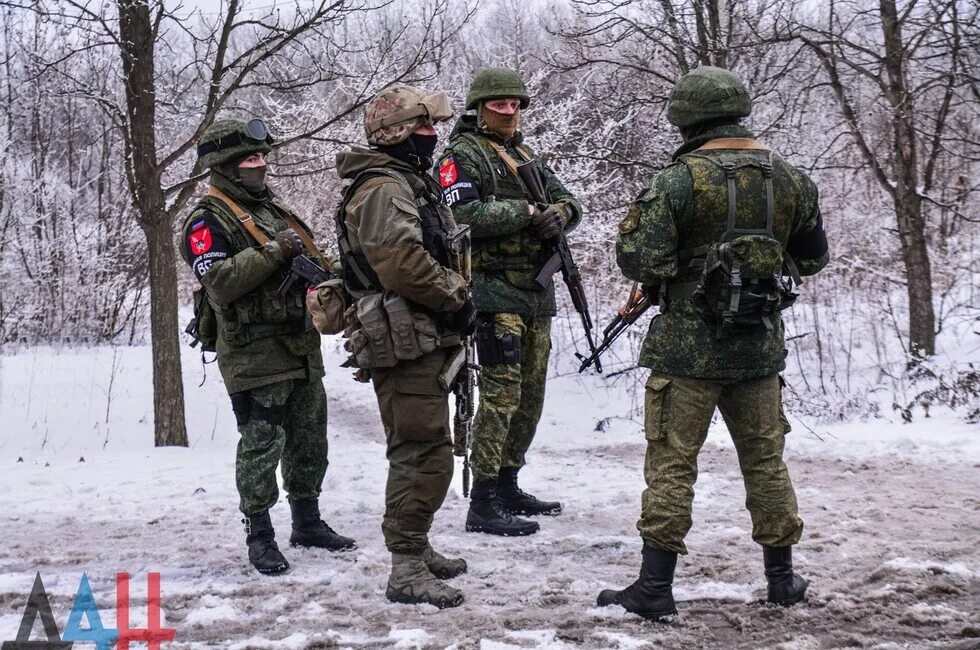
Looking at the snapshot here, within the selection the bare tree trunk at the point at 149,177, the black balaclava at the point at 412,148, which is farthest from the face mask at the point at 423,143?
the bare tree trunk at the point at 149,177

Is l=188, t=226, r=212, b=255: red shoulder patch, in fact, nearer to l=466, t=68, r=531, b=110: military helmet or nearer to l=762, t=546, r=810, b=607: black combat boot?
l=466, t=68, r=531, b=110: military helmet

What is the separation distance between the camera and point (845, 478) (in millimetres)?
5688

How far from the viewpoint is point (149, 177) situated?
7.28m

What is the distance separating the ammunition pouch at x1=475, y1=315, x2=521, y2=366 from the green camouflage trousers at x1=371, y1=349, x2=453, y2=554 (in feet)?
2.79

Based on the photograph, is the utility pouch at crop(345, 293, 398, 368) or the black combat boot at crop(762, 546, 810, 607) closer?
the black combat boot at crop(762, 546, 810, 607)

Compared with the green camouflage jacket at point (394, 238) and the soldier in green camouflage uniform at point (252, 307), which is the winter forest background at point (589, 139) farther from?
the green camouflage jacket at point (394, 238)

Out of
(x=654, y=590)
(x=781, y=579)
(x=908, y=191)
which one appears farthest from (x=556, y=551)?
(x=908, y=191)

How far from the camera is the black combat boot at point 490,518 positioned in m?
4.69

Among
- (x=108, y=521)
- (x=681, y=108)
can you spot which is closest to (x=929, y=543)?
(x=681, y=108)

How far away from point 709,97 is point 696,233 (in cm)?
52

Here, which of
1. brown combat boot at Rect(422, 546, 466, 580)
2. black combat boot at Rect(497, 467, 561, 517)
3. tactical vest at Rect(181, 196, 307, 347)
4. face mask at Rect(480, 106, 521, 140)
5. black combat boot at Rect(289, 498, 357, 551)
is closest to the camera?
brown combat boot at Rect(422, 546, 466, 580)

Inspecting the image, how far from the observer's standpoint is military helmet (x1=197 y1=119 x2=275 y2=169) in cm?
433

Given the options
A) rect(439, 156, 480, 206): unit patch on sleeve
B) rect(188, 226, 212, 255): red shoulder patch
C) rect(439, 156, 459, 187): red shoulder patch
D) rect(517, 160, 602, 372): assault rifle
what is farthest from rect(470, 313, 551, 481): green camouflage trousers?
rect(188, 226, 212, 255): red shoulder patch

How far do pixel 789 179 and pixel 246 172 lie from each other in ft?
8.20
